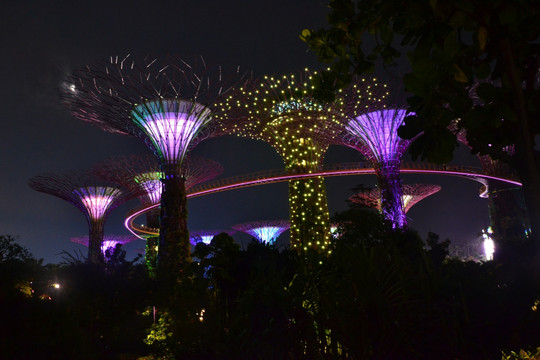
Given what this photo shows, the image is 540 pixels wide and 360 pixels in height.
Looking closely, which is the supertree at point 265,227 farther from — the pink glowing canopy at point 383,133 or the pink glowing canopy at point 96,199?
the pink glowing canopy at point 383,133

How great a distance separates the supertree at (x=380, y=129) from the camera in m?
25.7

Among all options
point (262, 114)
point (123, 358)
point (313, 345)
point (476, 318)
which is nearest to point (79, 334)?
point (123, 358)

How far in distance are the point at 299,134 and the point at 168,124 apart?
11.9 metres

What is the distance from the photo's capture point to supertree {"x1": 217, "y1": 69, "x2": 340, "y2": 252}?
26719 millimetres

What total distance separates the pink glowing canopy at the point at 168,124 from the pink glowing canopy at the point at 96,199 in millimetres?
22969

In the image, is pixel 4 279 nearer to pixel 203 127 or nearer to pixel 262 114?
pixel 203 127

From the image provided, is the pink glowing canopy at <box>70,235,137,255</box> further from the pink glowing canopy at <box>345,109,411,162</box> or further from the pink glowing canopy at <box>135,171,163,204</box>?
the pink glowing canopy at <box>345,109,411,162</box>

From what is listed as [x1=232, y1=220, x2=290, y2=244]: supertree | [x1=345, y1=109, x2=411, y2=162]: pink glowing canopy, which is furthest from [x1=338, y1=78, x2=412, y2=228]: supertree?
[x1=232, y1=220, x2=290, y2=244]: supertree

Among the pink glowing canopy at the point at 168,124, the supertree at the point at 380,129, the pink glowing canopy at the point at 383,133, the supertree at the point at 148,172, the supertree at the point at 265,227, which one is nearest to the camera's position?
the pink glowing canopy at the point at 168,124

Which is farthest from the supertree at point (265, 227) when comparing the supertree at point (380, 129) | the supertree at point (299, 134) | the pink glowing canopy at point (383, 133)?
the pink glowing canopy at point (383, 133)

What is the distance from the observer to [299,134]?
30.6 metres

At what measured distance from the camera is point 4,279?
9.99 metres

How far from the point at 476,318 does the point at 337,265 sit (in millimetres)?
2487

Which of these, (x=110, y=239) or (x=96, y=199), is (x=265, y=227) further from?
(x=110, y=239)
